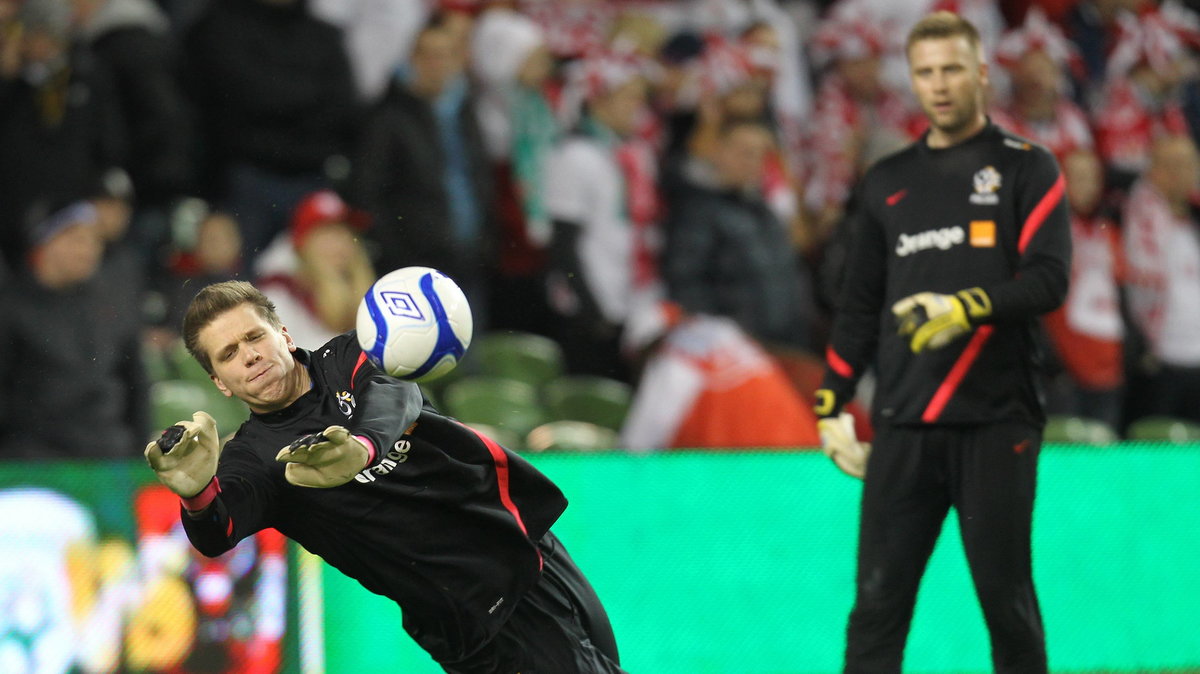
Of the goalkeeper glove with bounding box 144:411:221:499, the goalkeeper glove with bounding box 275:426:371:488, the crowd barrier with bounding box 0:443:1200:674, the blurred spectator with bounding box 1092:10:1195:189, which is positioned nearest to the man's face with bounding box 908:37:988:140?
the goalkeeper glove with bounding box 275:426:371:488

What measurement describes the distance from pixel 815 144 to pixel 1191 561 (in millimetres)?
4203

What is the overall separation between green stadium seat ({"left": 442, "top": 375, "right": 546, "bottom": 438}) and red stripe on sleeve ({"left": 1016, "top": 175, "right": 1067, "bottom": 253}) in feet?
12.0

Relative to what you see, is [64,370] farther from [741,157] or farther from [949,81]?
[949,81]

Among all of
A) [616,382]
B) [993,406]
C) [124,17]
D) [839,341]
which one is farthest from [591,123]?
[993,406]

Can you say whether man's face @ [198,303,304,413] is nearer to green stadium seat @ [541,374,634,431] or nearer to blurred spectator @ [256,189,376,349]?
blurred spectator @ [256,189,376,349]

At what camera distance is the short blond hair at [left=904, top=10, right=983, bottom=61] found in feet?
15.7

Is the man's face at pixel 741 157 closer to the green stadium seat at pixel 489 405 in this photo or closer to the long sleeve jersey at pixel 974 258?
the green stadium seat at pixel 489 405

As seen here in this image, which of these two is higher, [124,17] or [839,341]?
[124,17]

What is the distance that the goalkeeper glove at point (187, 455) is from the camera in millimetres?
3545

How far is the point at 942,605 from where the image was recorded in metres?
7.06

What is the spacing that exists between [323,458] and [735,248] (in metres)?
5.76

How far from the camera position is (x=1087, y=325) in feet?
31.8

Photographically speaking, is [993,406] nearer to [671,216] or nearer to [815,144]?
[671,216]

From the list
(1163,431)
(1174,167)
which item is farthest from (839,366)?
(1174,167)
